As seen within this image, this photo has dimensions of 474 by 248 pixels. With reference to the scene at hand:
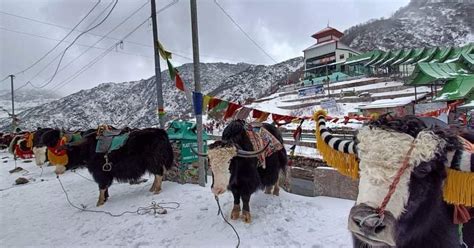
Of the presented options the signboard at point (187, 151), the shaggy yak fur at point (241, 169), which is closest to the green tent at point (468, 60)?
the signboard at point (187, 151)

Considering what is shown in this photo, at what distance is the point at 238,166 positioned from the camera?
374 cm

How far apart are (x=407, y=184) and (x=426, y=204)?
0.19m

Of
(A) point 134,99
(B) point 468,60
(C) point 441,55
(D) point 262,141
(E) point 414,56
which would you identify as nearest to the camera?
(D) point 262,141

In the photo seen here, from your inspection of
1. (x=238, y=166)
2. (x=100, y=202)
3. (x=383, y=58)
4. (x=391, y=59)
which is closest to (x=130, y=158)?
(x=100, y=202)

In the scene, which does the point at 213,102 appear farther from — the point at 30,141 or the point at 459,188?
the point at 30,141

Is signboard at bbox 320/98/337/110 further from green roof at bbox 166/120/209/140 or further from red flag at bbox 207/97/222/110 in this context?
red flag at bbox 207/97/222/110

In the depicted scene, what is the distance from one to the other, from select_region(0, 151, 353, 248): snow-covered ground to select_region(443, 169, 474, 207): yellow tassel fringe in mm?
1701

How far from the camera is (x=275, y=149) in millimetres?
4414

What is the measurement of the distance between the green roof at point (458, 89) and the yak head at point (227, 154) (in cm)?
1305

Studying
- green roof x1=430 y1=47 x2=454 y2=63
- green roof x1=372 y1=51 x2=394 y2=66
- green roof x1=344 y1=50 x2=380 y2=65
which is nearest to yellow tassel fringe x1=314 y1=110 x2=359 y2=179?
green roof x1=430 y1=47 x2=454 y2=63

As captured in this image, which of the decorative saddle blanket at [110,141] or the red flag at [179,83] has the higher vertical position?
the red flag at [179,83]

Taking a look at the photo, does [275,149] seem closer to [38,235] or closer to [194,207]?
[194,207]

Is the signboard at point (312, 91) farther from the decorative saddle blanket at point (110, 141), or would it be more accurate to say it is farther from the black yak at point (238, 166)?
the black yak at point (238, 166)

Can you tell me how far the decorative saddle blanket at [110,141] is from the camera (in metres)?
5.13
